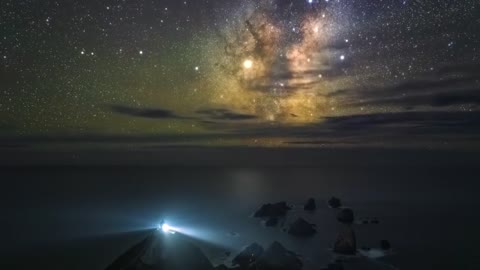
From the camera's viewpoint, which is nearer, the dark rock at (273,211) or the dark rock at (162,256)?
the dark rock at (162,256)

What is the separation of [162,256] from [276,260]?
49.9 ft

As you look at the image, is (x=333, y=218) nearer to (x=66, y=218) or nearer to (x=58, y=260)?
(x=58, y=260)

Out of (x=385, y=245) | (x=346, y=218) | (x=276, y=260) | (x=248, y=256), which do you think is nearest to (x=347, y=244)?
(x=385, y=245)

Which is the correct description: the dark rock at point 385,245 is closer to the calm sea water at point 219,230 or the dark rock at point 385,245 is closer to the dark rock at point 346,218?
the calm sea water at point 219,230

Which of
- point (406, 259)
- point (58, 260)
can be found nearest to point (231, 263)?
point (406, 259)

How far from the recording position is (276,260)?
43.8m

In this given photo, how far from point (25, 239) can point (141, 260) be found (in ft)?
214

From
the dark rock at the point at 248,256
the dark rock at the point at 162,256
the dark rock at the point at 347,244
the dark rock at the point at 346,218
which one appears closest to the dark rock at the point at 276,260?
the dark rock at the point at 248,256

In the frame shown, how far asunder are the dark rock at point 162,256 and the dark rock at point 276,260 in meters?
7.93

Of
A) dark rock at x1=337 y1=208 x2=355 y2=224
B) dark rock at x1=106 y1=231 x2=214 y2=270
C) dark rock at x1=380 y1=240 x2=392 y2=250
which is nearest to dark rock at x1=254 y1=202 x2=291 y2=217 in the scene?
dark rock at x1=337 y1=208 x2=355 y2=224

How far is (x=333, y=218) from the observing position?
10144 cm

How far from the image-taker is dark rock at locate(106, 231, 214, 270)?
33.6 m

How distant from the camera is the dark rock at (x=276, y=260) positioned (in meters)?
42.8

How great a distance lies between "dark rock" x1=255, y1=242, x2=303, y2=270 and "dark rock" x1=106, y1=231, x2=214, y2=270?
7.93 meters
